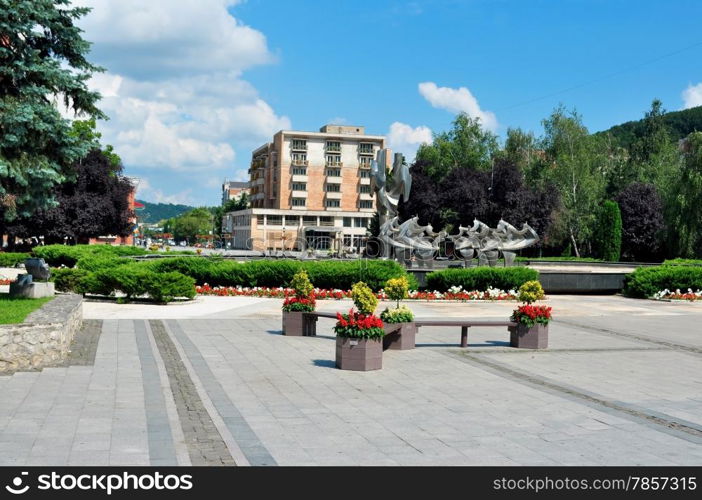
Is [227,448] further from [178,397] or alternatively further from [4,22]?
[4,22]

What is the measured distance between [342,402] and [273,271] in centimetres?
1506

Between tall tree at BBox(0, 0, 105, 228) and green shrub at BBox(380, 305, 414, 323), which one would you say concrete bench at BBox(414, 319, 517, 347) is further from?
tall tree at BBox(0, 0, 105, 228)

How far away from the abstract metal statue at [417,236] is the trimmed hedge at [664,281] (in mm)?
5426

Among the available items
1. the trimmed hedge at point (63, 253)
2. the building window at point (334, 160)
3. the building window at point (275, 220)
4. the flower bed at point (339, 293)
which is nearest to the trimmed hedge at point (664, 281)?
the flower bed at point (339, 293)

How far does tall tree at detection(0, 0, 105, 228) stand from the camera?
45.7 ft

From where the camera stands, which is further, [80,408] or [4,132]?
[4,132]

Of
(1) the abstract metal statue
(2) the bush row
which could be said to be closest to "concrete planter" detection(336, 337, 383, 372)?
(2) the bush row

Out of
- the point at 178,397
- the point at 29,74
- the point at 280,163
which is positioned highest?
the point at 280,163

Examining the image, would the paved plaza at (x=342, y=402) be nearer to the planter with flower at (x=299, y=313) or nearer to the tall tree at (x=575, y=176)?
the planter with flower at (x=299, y=313)

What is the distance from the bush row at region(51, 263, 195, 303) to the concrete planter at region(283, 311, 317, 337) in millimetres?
6111

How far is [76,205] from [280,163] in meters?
50.4

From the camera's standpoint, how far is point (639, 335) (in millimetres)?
15969

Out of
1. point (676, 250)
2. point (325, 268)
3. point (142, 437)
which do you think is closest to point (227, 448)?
point (142, 437)

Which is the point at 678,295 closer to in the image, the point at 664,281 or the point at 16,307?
the point at 664,281
